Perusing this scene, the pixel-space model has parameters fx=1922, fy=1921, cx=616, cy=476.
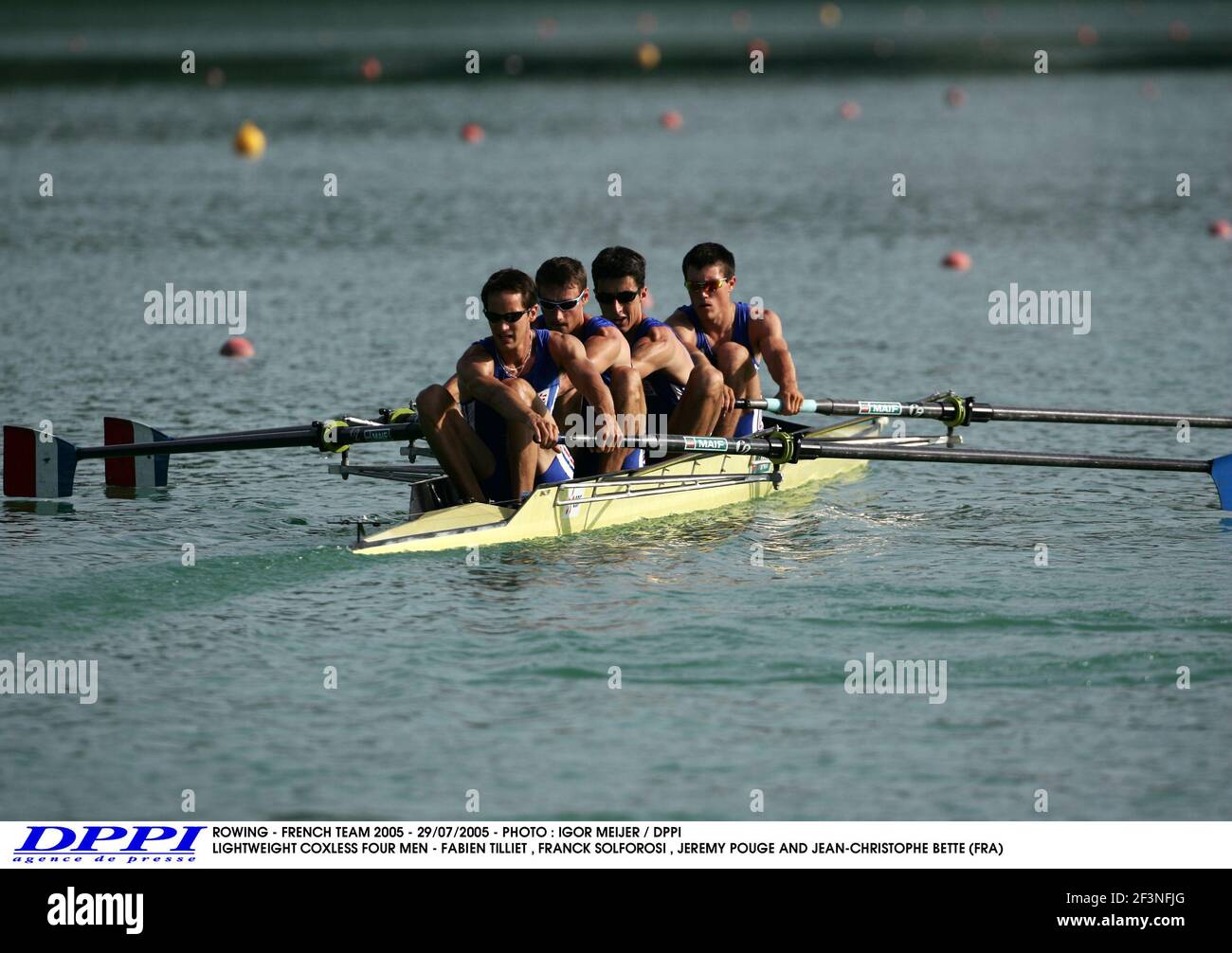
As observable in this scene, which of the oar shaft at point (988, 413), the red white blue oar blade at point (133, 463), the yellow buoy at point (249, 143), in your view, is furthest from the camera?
the yellow buoy at point (249, 143)

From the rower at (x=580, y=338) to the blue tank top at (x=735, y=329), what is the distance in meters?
1.06

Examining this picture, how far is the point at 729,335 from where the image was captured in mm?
11258

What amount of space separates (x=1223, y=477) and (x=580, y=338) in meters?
3.76

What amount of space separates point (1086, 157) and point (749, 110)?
28.7 feet

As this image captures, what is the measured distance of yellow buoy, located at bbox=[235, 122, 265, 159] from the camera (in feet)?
97.7

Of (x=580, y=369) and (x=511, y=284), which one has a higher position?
(x=511, y=284)

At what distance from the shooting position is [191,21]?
6556 cm

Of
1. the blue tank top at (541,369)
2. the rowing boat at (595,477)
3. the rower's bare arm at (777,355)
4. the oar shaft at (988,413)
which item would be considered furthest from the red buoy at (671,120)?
the blue tank top at (541,369)

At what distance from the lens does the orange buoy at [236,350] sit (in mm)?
16109

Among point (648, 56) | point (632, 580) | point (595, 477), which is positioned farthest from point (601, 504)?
point (648, 56)

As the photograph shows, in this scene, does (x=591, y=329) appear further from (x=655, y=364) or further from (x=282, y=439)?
(x=282, y=439)

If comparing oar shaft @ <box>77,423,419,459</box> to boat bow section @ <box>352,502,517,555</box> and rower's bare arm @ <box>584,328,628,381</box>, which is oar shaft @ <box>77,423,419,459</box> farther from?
rower's bare arm @ <box>584,328,628,381</box>

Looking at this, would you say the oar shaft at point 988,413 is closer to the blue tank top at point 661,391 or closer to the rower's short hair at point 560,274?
the blue tank top at point 661,391

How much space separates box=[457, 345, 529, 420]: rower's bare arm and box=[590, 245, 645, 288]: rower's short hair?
99 cm
